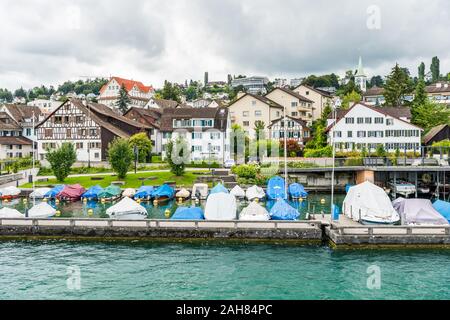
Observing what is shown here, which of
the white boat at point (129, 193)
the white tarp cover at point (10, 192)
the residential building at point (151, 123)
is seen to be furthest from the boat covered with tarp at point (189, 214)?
the residential building at point (151, 123)

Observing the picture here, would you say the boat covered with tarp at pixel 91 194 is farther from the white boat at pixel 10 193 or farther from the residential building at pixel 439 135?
the residential building at pixel 439 135

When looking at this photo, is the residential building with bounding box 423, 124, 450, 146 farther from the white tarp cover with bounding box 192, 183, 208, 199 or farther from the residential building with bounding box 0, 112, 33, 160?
the residential building with bounding box 0, 112, 33, 160

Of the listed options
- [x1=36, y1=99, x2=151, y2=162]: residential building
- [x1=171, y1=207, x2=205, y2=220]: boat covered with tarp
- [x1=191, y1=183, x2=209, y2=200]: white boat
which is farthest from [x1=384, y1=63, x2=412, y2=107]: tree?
[x1=171, y1=207, x2=205, y2=220]: boat covered with tarp

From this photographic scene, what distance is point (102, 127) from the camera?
3423 inches

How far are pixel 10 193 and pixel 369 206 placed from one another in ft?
156

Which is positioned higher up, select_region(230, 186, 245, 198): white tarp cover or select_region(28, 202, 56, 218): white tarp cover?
select_region(230, 186, 245, 198): white tarp cover

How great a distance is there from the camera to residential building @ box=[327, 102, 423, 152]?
79625 mm

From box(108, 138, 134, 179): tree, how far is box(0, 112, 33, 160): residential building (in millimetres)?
41939

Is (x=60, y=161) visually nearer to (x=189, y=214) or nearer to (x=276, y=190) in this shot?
(x=276, y=190)

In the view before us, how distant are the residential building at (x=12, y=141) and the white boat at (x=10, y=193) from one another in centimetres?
4102

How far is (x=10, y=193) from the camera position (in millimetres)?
60312

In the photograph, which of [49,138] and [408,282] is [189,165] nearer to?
[49,138]

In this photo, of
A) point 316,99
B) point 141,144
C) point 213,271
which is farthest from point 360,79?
point 213,271

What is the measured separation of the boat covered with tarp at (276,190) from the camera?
56.3m
